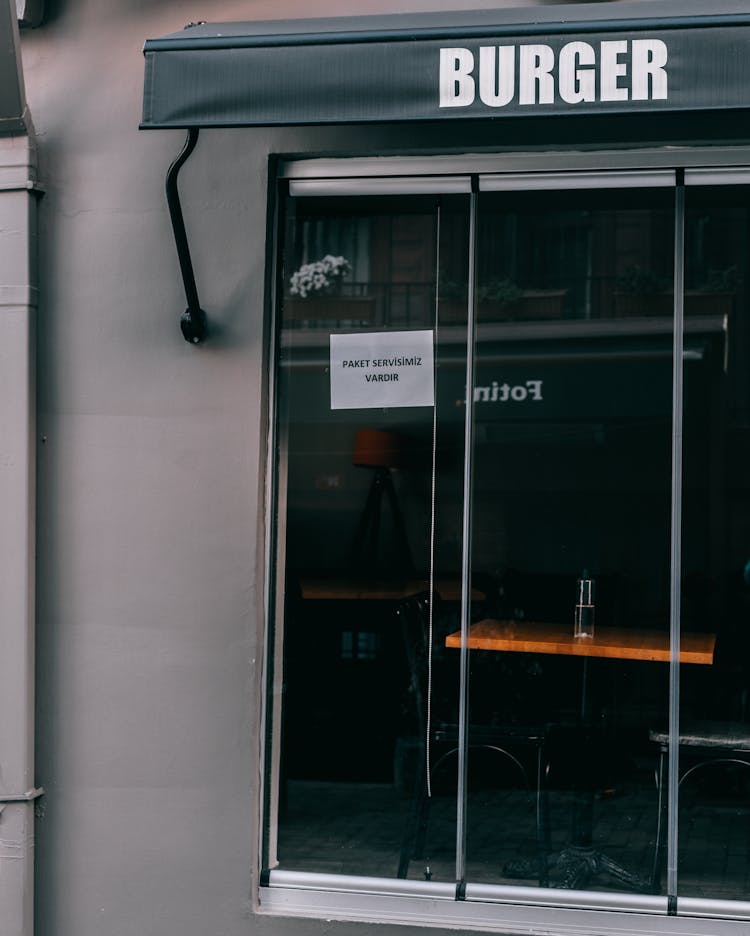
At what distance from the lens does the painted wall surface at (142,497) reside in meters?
4.77

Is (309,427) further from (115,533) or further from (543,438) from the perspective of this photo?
(543,438)

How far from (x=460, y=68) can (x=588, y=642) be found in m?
3.01

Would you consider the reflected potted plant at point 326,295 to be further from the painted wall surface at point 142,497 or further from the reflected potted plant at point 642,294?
the painted wall surface at point 142,497

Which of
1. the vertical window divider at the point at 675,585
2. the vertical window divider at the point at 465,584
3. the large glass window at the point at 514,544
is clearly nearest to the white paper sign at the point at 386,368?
the large glass window at the point at 514,544

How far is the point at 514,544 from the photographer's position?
8172 millimetres

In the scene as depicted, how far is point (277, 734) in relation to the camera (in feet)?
16.1

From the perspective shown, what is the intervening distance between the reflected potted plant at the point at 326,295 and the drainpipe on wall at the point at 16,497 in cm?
469

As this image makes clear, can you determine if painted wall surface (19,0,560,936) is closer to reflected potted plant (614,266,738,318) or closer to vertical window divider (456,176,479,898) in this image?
vertical window divider (456,176,479,898)

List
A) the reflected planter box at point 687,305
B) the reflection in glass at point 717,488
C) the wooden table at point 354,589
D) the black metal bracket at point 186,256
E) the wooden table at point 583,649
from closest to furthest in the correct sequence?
the black metal bracket at point 186,256 → the wooden table at point 583,649 → the reflection in glass at point 717,488 → the wooden table at point 354,589 → the reflected planter box at point 687,305

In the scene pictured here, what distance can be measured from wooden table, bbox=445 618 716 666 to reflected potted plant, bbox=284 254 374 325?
4111mm

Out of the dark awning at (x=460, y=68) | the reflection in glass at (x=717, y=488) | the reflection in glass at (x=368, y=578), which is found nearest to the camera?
the dark awning at (x=460, y=68)

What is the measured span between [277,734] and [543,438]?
4964 mm

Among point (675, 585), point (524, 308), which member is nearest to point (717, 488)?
point (524, 308)

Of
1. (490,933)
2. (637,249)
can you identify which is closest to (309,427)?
(490,933)
